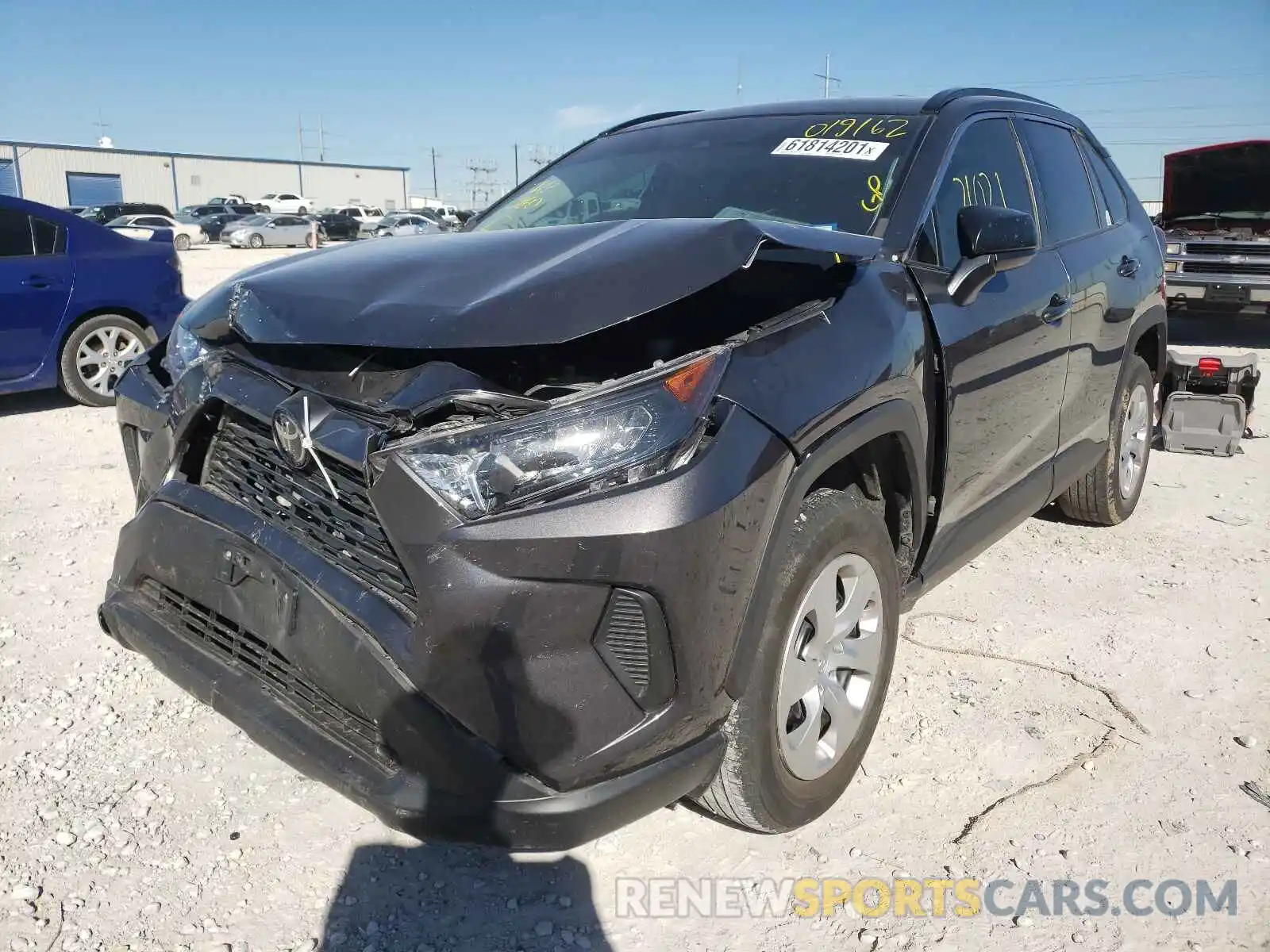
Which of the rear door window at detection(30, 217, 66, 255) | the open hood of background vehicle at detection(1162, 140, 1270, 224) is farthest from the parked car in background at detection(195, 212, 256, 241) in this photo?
the open hood of background vehicle at detection(1162, 140, 1270, 224)

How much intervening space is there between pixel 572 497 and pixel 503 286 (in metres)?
0.55

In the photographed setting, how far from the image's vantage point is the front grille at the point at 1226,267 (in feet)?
32.3

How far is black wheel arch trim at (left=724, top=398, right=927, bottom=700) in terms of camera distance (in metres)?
1.97

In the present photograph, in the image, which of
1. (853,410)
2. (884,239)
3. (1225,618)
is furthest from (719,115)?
(1225,618)

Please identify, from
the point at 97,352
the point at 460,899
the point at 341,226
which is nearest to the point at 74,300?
the point at 97,352

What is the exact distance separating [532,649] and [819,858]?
43.3 inches

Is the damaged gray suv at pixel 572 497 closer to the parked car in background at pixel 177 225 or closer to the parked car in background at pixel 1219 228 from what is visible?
the parked car in background at pixel 177 225

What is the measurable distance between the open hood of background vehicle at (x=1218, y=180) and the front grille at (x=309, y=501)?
11210mm

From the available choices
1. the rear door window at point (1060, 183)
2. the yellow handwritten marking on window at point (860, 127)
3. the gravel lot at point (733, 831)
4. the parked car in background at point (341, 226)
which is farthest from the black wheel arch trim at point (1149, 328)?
the parked car in background at point (341, 226)

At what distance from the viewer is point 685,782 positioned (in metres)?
1.96

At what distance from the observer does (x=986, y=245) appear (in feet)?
8.82

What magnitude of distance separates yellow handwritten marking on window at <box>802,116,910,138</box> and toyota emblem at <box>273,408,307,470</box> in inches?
78.4

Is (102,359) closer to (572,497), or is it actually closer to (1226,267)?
(572,497)

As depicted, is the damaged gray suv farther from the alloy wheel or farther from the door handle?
the alloy wheel
